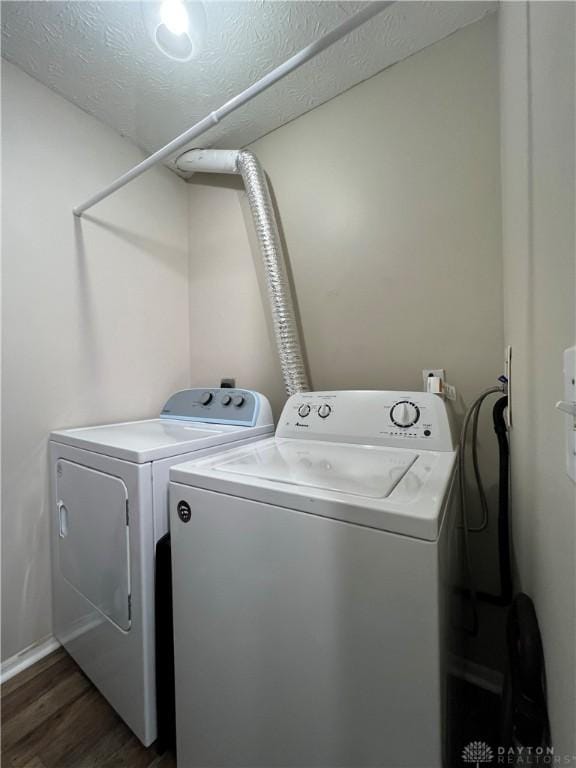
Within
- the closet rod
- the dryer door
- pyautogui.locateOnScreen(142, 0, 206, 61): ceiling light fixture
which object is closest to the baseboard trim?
the dryer door

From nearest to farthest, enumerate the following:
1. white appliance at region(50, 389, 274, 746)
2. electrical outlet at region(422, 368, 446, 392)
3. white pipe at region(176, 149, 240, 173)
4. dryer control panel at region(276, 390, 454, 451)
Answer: white appliance at region(50, 389, 274, 746)
dryer control panel at region(276, 390, 454, 451)
electrical outlet at region(422, 368, 446, 392)
white pipe at region(176, 149, 240, 173)

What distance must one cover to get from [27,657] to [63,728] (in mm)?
390

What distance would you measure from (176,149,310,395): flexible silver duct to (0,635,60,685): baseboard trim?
58.7 inches

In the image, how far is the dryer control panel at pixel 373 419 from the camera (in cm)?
102

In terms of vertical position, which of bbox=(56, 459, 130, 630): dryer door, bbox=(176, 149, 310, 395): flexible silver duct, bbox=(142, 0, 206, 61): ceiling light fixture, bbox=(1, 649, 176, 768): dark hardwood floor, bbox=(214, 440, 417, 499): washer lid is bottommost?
bbox=(1, 649, 176, 768): dark hardwood floor

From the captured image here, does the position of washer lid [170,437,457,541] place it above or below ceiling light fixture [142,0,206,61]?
below

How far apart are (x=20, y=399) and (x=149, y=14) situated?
145 cm

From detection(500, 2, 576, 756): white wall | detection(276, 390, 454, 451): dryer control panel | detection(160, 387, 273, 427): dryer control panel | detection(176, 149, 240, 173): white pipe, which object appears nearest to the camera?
detection(500, 2, 576, 756): white wall

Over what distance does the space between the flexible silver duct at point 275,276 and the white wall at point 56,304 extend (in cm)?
64

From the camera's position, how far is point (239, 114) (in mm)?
1624

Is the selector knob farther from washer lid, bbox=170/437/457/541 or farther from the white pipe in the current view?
the white pipe

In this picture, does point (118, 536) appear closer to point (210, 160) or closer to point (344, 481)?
point (344, 481)

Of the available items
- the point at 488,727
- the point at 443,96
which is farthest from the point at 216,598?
the point at 443,96

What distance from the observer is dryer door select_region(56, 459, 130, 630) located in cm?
96
